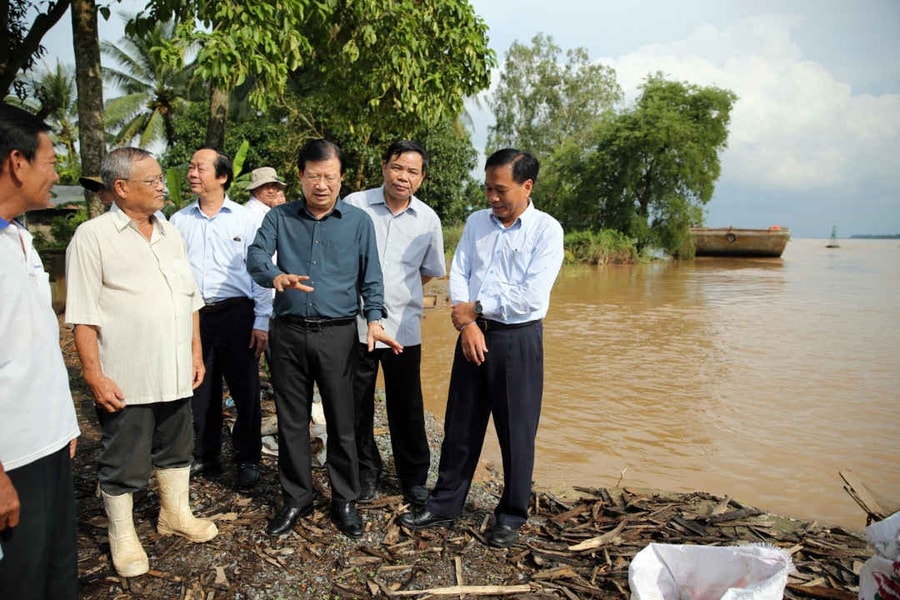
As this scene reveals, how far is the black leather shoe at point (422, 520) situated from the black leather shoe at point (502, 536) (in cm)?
29

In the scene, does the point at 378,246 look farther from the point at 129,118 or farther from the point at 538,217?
the point at 129,118

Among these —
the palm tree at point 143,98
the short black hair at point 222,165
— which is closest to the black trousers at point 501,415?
the short black hair at point 222,165

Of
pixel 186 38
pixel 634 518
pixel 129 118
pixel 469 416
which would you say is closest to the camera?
pixel 469 416

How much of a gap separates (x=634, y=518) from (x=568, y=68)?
1255 inches

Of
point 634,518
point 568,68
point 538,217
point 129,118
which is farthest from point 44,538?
point 568,68

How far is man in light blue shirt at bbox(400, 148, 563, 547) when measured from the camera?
2848 millimetres

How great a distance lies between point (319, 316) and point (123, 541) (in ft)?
4.39

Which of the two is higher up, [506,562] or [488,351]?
[488,351]

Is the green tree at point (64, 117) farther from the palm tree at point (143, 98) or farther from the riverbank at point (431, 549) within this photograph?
the riverbank at point (431, 549)

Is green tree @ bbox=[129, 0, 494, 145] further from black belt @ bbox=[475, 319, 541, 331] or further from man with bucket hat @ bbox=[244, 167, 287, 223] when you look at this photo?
black belt @ bbox=[475, 319, 541, 331]

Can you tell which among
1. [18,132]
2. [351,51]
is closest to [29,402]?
[18,132]

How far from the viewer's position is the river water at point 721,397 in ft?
16.1

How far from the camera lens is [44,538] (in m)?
1.71

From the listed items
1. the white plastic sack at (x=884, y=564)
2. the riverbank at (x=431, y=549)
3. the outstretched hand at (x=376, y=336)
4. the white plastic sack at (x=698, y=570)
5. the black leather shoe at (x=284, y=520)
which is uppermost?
the outstretched hand at (x=376, y=336)
